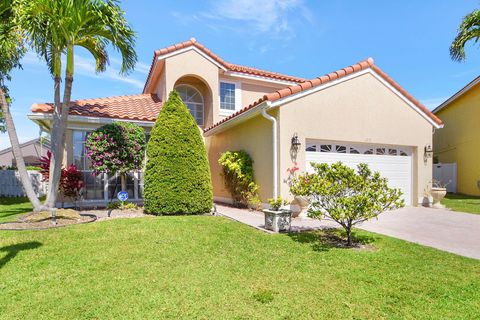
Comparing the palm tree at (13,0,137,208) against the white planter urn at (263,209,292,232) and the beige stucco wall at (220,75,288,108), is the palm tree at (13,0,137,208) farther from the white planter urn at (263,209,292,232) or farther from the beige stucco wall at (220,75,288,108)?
the beige stucco wall at (220,75,288,108)

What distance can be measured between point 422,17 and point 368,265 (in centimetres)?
1382

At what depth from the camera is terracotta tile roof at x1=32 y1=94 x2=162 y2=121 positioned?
38.6ft

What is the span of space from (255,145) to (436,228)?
662 cm

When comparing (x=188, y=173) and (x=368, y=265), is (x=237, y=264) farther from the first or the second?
(x=188, y=173)

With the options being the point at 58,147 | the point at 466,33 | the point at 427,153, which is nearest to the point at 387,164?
the point at 427,153

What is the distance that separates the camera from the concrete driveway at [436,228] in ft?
21.6

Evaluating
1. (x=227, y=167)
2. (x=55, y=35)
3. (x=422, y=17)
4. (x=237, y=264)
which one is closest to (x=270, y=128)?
(x=227, y=167)

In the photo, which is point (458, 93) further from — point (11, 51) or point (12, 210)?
point (12, 210)

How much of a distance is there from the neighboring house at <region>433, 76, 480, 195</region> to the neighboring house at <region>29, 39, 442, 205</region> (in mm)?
7036

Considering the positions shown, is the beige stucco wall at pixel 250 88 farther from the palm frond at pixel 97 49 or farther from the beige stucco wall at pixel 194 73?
the palm frond at pixel 97 49

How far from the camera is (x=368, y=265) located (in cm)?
525

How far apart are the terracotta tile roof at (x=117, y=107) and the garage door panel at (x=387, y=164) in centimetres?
791

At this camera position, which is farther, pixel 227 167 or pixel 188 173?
pixel 227 167

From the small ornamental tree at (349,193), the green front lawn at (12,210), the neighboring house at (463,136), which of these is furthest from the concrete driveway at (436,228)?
the green front lawn at (12,210)
